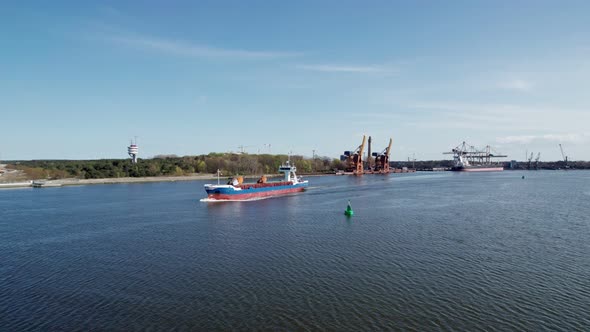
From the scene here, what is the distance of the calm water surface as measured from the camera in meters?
13.0

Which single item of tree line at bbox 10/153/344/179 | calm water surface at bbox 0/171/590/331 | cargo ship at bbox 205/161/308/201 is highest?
tree line at bbox 10/153/344/179

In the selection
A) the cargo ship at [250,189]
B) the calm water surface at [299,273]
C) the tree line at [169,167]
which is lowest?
the calm water surface at [299,273]

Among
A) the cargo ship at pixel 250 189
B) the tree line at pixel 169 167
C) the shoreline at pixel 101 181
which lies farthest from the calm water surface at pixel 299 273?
the tree line at pixel 169 167

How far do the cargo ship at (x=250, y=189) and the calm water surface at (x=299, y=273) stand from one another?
14153 millimetres

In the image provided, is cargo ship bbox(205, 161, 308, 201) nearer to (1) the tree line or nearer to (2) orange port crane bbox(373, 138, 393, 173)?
(1) the tree line

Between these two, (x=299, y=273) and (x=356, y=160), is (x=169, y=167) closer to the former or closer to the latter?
(x=356, y=160)

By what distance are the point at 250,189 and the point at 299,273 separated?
3573cm

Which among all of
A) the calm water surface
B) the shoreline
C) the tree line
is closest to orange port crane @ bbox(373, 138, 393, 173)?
the tree line

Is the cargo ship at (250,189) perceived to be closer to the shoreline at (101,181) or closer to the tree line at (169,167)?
the shoreline at (101,181)

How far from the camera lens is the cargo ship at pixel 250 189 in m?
48.8

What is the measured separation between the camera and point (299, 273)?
59.3 ft

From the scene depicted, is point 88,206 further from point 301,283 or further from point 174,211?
point 301,283

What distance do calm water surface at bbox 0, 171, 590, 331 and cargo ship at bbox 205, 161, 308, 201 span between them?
1415 cm

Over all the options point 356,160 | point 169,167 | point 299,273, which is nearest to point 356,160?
point 356,160
